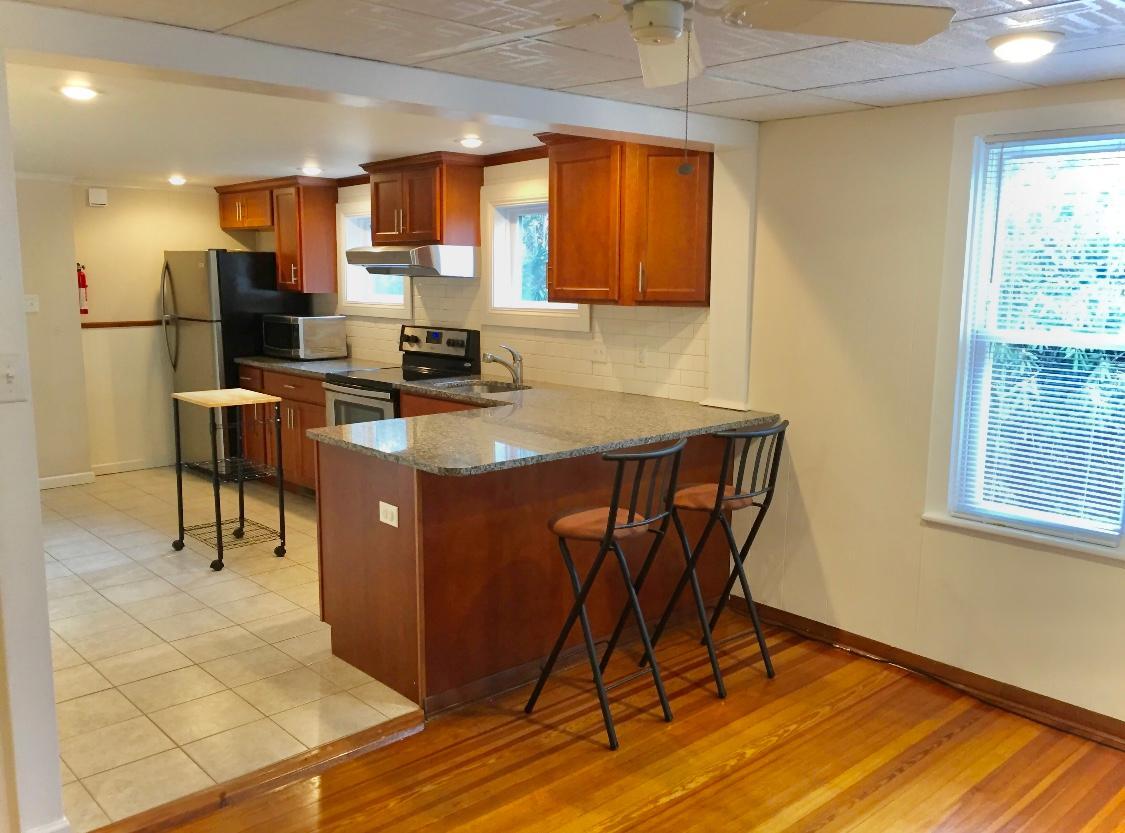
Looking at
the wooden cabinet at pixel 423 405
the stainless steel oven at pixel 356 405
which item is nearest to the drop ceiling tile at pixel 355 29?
the wooden cabinet at pixel 423 405

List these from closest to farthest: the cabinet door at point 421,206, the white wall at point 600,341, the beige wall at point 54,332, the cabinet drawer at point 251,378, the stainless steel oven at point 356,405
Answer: the white wall at point 600,341, the stainless steel oven at point 356,405, the cabinet door at point 421,206, the beige wall at point 54,332, the cabinet drawer at point 251,378

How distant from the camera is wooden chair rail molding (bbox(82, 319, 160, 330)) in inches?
259

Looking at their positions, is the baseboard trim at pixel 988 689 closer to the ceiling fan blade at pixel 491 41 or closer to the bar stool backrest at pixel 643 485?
the bar stool backrest at pixel 643 485

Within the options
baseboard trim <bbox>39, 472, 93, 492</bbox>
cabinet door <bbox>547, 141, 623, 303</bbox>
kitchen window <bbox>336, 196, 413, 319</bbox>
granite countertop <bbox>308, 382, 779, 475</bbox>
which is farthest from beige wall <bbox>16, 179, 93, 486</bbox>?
cabinet door <bbox>547, 141, 623, 303</bbox>

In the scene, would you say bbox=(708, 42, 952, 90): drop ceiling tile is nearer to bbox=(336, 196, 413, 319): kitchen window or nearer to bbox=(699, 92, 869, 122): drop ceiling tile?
bbox=(699, 92, 869, 122): drop ceiling tile

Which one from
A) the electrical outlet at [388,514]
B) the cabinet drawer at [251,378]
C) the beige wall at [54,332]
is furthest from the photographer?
the cabinet drawer at [251,378]

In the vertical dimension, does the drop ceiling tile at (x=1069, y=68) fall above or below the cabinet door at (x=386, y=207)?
above

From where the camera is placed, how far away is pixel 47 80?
3.10 m

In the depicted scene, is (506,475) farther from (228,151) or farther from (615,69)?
(228,151)

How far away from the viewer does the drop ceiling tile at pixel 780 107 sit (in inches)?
128

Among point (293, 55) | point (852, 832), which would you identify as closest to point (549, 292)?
point (293, 55)

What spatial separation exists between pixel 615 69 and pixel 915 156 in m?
1.28

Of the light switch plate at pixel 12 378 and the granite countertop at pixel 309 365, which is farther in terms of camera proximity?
the granite countertop at pixel 309 365

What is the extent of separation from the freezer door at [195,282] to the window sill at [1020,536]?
194 inches
